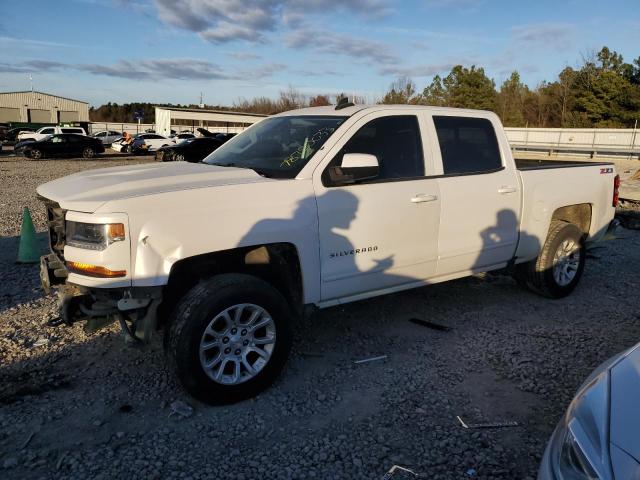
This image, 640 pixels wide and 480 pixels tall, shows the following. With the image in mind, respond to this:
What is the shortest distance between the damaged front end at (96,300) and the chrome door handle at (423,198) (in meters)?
2.13

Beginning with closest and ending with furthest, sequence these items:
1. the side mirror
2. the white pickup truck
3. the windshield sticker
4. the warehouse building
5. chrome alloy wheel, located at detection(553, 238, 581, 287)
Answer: the side mirror
the windshield sticker
chrome alloy wheel, located at detection(553, 238, 581, 287)
the white pickup truck
the warehouse building

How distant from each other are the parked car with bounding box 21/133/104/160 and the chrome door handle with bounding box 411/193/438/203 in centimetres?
2779

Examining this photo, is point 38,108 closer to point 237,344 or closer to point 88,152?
point 88,152

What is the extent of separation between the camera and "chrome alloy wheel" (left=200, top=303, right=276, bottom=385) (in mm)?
3439

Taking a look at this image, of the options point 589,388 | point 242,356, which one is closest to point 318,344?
point 242,356

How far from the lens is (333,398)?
3.68 metres

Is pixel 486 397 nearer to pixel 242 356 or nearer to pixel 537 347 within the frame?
pixel 537 347

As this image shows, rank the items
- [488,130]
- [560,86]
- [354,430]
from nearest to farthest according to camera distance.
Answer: [354,430], [488,130], [560,86]

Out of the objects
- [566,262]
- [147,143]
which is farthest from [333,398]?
[147,143]

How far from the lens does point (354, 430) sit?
10.8 feet

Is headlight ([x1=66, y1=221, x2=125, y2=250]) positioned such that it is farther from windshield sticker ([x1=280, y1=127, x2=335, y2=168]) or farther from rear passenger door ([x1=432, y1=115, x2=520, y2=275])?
rear passenger door ([x1=432, y1=115, x2=520, y2=275])

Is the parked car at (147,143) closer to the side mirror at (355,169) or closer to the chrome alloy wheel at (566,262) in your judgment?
the chrome alloy wheel at (566,262)

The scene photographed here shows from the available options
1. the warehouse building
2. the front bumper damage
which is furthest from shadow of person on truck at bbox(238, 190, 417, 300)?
the warehouse building

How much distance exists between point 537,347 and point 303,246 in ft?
7.78
